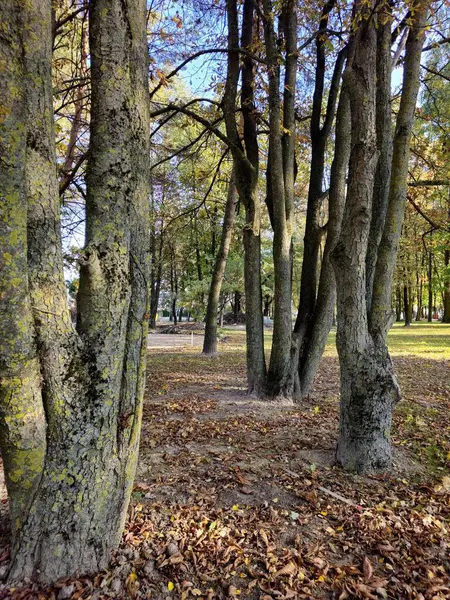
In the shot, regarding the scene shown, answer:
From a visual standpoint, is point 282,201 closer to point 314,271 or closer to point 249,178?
point 249,178

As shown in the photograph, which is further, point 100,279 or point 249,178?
point 249,178

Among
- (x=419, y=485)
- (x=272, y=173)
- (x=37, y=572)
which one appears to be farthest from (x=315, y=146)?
(x=37, y=572)

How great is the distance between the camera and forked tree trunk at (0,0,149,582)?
1.71 metres

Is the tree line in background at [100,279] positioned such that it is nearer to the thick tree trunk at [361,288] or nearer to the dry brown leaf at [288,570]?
the thick tree trunk at [361,288]

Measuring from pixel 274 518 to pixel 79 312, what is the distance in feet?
6.35

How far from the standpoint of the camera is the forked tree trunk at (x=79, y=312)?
5.62 ft

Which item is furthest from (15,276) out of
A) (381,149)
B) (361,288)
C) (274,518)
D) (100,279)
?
(381,149)

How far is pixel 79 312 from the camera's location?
2.04 meters

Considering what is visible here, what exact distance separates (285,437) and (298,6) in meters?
5.79

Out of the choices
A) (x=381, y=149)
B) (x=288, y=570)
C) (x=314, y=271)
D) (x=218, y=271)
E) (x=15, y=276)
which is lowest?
(x=288, y=570)

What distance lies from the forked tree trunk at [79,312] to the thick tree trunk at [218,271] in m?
8.11

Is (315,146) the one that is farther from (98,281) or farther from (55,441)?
(55,441)

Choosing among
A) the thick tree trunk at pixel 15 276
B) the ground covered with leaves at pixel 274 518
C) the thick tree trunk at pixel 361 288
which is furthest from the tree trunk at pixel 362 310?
the thick tree trunk at pixel 15 276

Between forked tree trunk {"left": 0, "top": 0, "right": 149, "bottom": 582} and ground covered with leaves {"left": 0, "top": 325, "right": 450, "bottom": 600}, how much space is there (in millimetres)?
344
